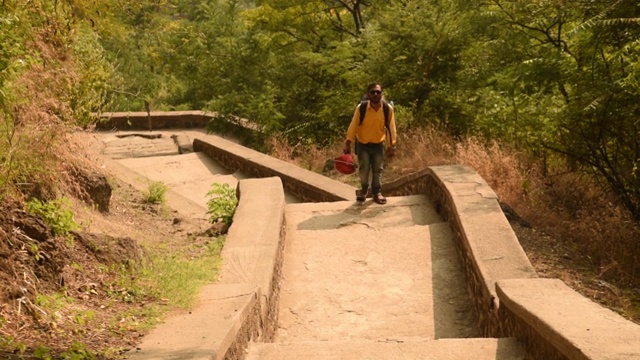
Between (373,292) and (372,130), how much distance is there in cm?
270

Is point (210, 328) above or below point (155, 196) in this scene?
above

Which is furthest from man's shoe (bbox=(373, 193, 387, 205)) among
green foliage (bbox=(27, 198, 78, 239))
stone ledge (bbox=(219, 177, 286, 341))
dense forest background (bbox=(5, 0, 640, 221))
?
green foliage (bbox=(27, 198, 78, 239))

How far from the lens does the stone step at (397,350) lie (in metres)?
5.34

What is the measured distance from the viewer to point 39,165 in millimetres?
6816

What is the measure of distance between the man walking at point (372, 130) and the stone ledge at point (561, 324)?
4109 millimetres

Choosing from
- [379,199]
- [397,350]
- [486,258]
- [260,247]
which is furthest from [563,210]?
[397,350]

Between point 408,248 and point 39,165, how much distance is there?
3.96 m

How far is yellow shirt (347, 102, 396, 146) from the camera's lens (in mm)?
9648

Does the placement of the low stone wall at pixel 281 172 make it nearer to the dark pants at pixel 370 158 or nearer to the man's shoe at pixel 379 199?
the man's shoe at pixel 379 199

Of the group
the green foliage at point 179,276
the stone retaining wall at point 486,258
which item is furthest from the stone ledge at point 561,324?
the green foliage at point 179,276

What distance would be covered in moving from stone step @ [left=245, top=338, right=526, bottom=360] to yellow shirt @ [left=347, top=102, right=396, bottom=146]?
4398 mm

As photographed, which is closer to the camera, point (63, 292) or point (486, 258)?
point (63, 292)

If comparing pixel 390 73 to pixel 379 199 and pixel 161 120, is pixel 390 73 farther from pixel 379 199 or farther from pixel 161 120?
pixel 161 120

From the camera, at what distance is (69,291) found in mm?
5488
